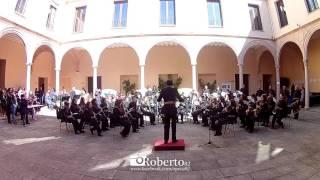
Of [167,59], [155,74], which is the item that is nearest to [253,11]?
[167,59]

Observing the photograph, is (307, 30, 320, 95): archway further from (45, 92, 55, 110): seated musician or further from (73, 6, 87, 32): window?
(45, 92, 55, 110): seated musician

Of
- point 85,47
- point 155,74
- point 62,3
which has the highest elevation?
point 62,3

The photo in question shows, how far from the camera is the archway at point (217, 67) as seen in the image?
67.6ft

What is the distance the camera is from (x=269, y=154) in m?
6.66

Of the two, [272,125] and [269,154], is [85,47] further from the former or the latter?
[269,154]

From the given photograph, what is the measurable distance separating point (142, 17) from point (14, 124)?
9.87 meters

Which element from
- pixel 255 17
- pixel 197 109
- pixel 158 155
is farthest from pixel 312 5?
pixel 158 155

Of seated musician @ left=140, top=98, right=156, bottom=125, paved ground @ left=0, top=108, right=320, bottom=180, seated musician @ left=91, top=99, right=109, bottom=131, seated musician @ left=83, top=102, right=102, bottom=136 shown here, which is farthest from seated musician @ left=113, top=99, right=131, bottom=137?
seated musician @ left=140, top=98, right=156, bottom=125

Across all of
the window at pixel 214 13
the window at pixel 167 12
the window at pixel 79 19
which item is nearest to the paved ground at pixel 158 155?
the window at pixel 167 12

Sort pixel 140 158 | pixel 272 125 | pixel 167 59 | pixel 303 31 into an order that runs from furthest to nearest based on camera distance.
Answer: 1. pixel 167 59
2. pixel 303 31
3. pixel 272 125
4. pixel 140 158

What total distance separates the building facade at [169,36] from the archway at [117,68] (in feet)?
0.25

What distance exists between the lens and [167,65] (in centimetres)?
2058

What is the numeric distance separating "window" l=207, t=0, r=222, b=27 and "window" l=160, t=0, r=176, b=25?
2393mm

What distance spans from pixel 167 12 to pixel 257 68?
8168 millimetres
